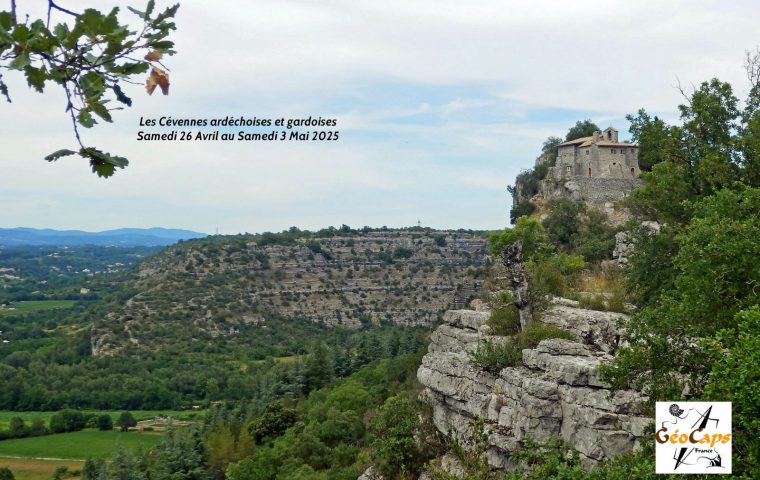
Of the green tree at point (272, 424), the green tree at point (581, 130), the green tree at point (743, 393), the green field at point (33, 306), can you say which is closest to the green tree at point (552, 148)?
the green tree at point (581, 130)

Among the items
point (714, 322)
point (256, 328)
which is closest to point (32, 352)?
point (256, 328)

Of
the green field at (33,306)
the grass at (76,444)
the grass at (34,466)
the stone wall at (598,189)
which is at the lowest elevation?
the grass at (76,444)

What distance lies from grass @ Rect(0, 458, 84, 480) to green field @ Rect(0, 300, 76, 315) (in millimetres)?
76929

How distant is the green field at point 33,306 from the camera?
12219 cm

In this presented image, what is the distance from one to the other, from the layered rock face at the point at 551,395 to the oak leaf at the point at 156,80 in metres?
11.4

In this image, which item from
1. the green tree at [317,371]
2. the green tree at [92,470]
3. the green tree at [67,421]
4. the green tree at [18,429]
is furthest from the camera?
the green tree at [67,421]

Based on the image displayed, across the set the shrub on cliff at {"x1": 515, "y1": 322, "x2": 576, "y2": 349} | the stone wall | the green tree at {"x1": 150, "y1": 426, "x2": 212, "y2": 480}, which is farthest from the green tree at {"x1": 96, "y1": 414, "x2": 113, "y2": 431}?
the shrub on cliff at {"x1": 515, "y1": 322, "x2": 576, "y2": 349}

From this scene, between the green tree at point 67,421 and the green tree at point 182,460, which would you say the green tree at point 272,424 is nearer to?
the green tree at point 182,460

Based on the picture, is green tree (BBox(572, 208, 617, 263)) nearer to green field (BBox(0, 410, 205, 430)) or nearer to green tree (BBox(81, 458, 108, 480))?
green tree (BBox(81, 458, 108, 480))

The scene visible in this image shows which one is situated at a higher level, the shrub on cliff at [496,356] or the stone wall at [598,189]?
the stone wall at [598,189]

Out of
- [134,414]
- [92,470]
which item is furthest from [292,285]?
[92,470]

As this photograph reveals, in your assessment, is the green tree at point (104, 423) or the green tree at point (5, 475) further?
the green tree at point (104, 423)

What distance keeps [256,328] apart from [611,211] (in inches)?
2368

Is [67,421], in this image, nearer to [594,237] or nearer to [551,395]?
[594,237]
